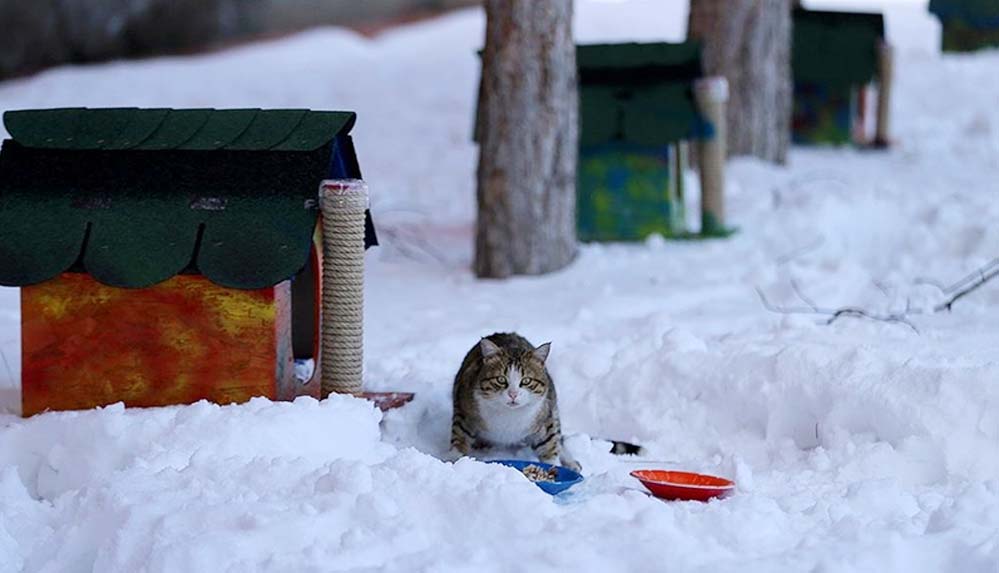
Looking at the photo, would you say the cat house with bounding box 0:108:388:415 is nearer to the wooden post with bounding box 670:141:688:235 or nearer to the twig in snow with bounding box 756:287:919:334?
the twig in snow with bounding box 756:287:919:334

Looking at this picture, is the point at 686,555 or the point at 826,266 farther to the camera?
the point at 826,266

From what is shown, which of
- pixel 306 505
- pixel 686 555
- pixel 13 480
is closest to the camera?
pixel 686 555

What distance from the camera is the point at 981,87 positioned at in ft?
50.5

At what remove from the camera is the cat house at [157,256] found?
4695mm

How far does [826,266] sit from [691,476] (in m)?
3.38

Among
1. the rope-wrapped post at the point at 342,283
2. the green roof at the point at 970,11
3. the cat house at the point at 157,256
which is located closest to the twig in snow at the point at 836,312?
the rope-wrapped post at the point at 342,283

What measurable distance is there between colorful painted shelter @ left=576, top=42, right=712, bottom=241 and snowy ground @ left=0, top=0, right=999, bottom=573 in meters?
0.40

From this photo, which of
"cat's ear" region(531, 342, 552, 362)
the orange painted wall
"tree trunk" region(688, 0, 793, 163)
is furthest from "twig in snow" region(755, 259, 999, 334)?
"tree trunk" region(688, 0, 793, 163)

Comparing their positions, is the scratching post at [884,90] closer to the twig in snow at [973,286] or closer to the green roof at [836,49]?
the green roof at [836,49]

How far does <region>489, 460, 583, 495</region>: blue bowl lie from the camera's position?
424 centimetres

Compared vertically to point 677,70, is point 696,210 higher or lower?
lower

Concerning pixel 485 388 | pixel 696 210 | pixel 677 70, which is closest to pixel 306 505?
pixel 485 388

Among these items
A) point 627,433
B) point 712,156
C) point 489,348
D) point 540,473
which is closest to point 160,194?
point 489,348

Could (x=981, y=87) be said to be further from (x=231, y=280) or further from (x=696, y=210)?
(x=231, y=280)
